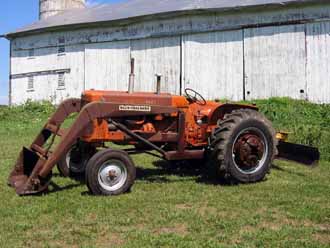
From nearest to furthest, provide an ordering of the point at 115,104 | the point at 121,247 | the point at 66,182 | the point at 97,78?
1. the point at 121,247
2. the point at 115,104
3. the point at 66,182
4. the point at 97,78

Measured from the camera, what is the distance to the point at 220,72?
2027 centimetres

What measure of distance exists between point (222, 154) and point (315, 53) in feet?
42.0

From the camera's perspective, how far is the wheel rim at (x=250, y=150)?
273 inches

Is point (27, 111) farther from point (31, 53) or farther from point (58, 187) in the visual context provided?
point (58, 187)

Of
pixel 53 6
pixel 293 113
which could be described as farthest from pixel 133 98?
pixel 53 6

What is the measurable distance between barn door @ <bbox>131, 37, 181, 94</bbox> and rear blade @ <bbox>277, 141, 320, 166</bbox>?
1341 cm

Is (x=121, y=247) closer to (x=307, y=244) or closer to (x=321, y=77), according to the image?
(x=307, y=244)

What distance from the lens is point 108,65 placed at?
23.3m

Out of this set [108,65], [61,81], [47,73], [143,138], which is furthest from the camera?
[47,73]

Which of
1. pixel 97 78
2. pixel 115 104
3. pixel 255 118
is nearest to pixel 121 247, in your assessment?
pixel 115 104

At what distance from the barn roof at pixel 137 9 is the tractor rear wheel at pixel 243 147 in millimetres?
12763

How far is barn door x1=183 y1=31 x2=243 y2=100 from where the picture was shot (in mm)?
19906

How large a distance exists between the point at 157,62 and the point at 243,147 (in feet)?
49.8

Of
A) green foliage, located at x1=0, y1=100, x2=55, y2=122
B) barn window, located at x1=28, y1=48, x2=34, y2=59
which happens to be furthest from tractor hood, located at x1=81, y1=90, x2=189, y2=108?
barn window, located at x1=28, y1=48, x2=34, y2=59
